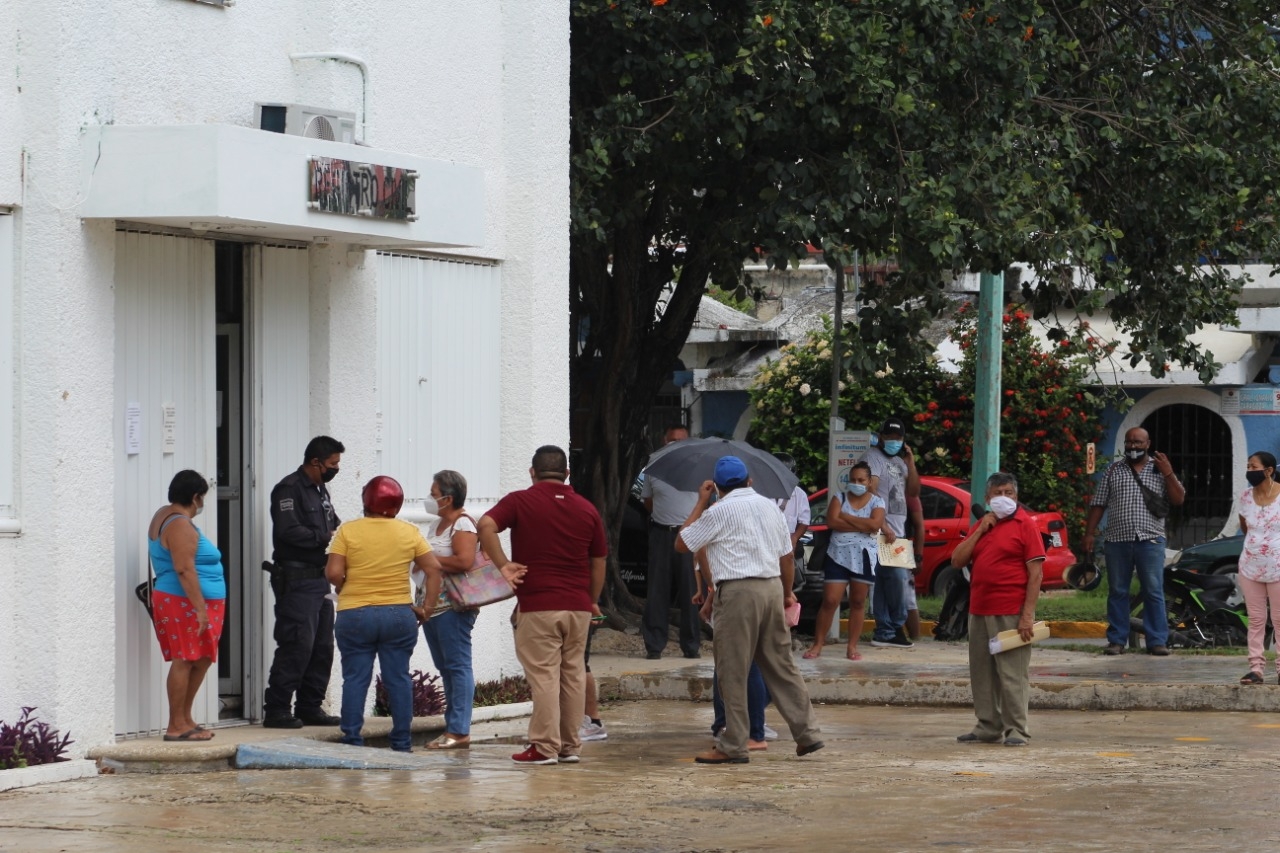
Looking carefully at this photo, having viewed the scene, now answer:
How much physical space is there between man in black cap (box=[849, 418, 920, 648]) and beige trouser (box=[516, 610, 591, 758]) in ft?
22.5

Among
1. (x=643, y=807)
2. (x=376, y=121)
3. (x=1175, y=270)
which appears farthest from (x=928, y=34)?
(x=643, y=807)

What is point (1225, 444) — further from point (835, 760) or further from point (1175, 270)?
point (835, 760)

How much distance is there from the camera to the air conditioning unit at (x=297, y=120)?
37.8 feet

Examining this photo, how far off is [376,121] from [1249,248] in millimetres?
8580

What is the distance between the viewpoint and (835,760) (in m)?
11.5

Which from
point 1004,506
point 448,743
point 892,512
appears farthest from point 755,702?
point 892,512

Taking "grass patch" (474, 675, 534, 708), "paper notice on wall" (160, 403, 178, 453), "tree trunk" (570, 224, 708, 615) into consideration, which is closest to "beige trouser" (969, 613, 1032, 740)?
"grass patch" (474, 675, 534, 708)

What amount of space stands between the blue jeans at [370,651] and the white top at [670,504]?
567 centimetres

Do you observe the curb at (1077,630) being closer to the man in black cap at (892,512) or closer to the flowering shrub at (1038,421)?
the man in black cap at (892,512)

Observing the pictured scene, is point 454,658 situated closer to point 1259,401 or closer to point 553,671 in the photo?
point 553,671

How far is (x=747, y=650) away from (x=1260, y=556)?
5125 millimetres

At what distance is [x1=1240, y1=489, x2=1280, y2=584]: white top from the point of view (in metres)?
14.4

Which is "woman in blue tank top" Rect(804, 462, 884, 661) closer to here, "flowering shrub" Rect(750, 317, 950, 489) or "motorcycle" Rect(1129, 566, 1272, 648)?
"motorcycle" Rect(1129, 566, 1272, 648)

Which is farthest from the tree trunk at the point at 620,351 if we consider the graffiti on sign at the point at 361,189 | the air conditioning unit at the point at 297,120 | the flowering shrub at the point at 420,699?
the air conditioning unit at the point at 297,120
